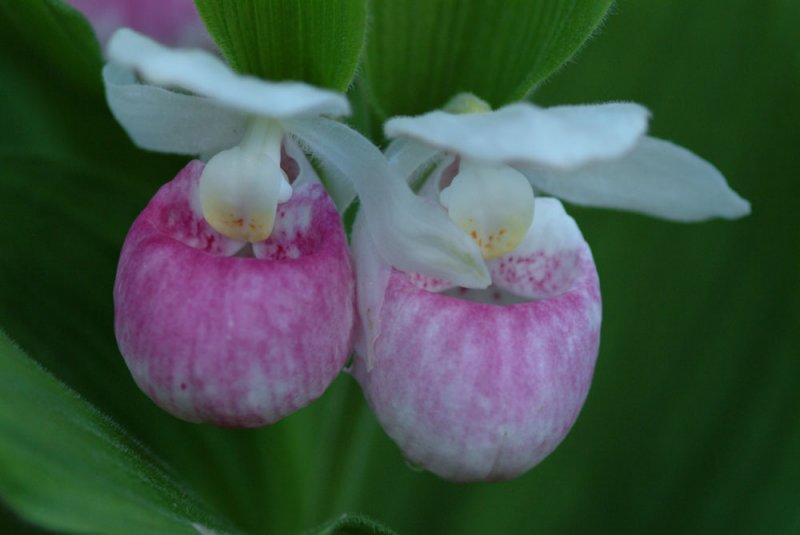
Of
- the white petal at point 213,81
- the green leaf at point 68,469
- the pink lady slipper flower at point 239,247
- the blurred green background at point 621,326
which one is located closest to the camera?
the green leaf at point 68,469

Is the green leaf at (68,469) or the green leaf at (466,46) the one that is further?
the green leaf at (466,46)

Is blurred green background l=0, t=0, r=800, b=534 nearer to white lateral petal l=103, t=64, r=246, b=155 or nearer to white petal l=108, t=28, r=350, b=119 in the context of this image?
white lateral petal l=103, t=64, r=246, b=155

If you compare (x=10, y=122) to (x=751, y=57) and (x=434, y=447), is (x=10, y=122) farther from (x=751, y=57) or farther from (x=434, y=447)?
(x=751, y=57)

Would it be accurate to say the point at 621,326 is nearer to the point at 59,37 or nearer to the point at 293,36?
the point at 293,36

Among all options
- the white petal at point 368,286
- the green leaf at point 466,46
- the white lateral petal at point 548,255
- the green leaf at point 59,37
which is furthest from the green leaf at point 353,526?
the green leaf at point 59,37

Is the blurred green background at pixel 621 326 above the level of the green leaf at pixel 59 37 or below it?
below

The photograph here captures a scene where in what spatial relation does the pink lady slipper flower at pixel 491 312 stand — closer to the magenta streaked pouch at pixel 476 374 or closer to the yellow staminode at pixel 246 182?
the magenta streaked pouch at pixel 476 374

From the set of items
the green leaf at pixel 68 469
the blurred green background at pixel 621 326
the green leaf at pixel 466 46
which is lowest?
the blurred green background at pixel 621 326

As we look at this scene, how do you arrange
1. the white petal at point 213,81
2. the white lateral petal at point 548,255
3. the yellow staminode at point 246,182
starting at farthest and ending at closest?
the white lateral petal at point 548,255 → the yellow staminode at point 246,182 → the white petal at point 213,81
